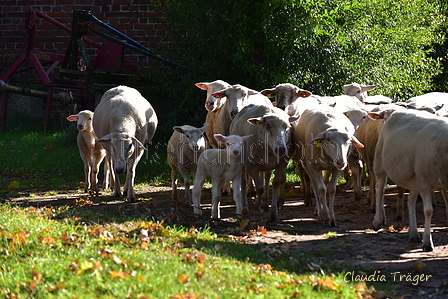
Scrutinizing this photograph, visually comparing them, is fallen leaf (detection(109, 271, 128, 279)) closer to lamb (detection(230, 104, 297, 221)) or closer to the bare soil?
the bare soil

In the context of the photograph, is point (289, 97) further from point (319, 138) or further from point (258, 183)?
point (319, 138)

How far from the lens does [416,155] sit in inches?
267

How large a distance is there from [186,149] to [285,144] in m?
1.81

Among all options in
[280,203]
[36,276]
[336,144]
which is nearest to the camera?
[36,276]

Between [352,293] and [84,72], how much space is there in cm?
1142

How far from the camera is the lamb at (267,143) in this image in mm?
8234

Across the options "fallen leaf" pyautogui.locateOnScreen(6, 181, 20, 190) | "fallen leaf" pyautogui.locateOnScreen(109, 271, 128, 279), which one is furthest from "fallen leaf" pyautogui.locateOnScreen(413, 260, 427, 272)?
"fallen leaf" pyautogui.locateOnScreen(6, 181, 20, 190)

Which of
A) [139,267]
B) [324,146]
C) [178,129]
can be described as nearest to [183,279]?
[139,267]

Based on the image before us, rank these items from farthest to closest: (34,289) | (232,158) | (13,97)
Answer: (13,97) → (232,158) → (34,289)

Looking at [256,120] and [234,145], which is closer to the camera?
[234,145]

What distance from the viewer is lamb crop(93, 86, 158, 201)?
9.28 m

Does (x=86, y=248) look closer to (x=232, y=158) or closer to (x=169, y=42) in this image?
(x=232, y=158)

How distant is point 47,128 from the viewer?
1612cm

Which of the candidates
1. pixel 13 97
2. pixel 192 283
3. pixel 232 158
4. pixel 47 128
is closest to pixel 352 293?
pixel 192 283
